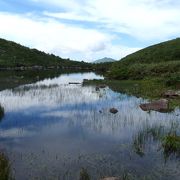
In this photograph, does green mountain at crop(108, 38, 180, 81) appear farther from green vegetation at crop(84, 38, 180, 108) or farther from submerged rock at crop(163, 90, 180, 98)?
submerged rock at crop(163, 90, 180, 98)

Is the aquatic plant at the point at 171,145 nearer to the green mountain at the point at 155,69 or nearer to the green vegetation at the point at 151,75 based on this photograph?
the green vegetation at the point at 151,75

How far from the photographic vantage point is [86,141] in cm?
1928

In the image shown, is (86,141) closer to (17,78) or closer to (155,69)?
(155,69)

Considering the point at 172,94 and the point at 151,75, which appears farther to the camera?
the point at 151,75

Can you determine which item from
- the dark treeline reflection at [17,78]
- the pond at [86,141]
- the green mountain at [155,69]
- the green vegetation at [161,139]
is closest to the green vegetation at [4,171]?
the pond at [86,141]

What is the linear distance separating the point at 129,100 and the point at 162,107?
6.19 m

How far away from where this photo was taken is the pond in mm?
14453

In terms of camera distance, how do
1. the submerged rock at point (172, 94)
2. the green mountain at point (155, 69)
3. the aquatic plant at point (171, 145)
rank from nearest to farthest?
the aquatic plant at point (171, 145) < the submerged rock at point (172, 94) < the green mountain at point (155, 69)

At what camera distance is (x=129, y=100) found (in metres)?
35.6

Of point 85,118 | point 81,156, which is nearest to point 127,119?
point 85,118

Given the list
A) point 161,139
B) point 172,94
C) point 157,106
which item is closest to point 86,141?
point 161,139

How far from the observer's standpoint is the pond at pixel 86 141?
14.5 m

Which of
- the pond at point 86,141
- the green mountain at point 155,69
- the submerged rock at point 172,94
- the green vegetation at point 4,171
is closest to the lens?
the green vegetation at point 4,171

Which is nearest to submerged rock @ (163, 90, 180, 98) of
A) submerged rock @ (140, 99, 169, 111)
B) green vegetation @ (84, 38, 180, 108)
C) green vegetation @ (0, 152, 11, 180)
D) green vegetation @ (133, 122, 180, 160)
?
green vegetation @ (84, 38, 180, 108)
